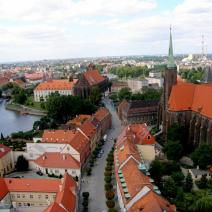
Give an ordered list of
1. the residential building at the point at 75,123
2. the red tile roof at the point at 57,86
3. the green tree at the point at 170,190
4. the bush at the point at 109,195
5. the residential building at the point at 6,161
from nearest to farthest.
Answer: the bush at the point at 109,195 < the green tree at the point at 170,190 < the residential building at the point at 6,161 < the residential building at the point at 75,123 < the red tile roof at the point at 57,86

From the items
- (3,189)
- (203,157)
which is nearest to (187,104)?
(203,157)

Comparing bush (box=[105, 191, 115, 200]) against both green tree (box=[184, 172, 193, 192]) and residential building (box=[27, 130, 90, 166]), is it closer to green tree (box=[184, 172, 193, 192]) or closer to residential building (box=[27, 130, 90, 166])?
green tree (box=[184, 172, 193, 192])

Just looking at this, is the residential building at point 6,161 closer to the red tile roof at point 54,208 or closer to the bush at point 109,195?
the bush at point 109,195

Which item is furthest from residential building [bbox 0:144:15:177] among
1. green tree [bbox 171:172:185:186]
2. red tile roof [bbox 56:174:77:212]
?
green tree [bbox 171:172:185:186]

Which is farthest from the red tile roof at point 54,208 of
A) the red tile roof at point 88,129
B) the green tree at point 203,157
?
the red tile roof at point 88,129

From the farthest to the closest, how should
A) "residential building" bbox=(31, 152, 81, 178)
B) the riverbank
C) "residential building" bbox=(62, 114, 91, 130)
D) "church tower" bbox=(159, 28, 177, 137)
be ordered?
the riverbank
"residential building" bbox=(62, 114, 91, 130)
"church tower" bbox=(159, 28, 177, 137)
"residential building" bbox=(31, 152, 81, 178)

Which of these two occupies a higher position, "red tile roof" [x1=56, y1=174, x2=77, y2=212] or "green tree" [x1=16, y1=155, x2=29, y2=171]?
"red tile roof" [x1=56, y1=174, x2=77, y2=212]
